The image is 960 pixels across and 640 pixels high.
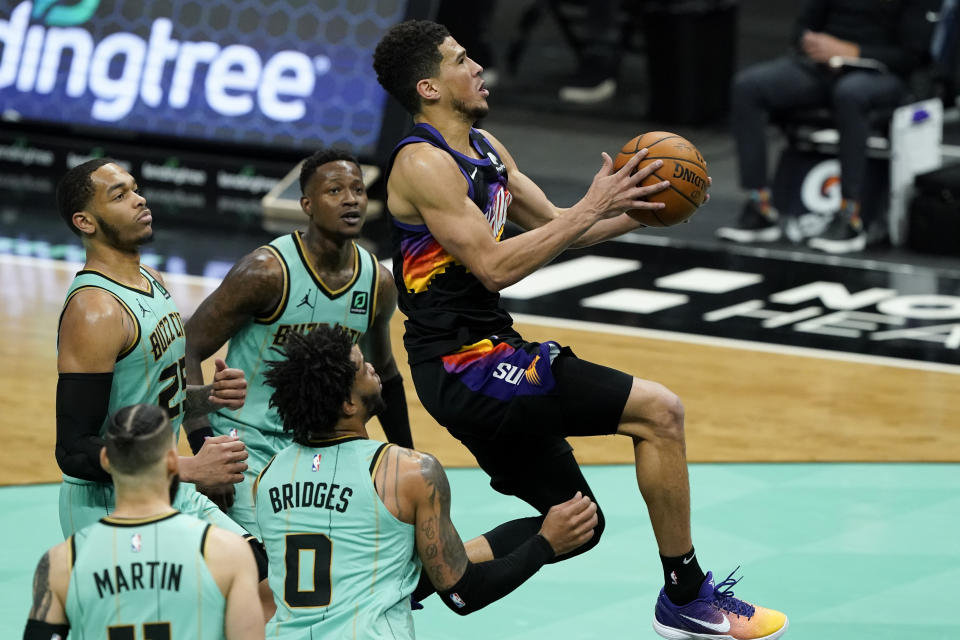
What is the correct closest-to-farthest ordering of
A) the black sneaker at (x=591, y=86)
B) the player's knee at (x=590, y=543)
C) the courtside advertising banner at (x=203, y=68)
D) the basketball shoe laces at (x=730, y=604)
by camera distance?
the player's knee at (x=590, y=543), the basketball shoe laces at (x=730, y=604), the courtside advertising banner at (x=203, y=68), the black sneaker at (x=591, y=86)

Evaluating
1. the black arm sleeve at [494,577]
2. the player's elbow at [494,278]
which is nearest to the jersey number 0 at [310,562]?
the black arm sleeve at [494,577]

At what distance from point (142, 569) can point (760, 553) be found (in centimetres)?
343

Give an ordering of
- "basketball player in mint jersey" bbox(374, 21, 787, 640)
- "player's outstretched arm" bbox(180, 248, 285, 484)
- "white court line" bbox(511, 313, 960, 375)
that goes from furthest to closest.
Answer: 1. "white court line" bbox(511, 313, 960, 375)
2. "player's outstretched arm" bbox(180, 248, 285, 484)
3. "basketball player in mint jersey" bbox(374, 21, 787, 640)

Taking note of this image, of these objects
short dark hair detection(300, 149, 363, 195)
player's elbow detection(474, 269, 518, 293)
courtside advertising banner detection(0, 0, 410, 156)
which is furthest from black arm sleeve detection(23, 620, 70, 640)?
courtside advertising banner detection(0, 0, 410, 156)

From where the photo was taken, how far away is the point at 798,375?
28.7 ft

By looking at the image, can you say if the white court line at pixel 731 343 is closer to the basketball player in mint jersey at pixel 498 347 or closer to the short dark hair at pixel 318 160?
the short dark hair at pixel 318 160

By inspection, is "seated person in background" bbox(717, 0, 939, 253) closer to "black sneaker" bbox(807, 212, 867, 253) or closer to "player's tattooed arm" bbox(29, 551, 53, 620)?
"black sneaker" bbox(807, 212, 867, 253)

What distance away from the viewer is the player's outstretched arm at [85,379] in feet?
14.6

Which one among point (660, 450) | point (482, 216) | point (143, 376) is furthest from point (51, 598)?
point (660, 450)

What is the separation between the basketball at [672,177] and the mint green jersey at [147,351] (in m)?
1.49

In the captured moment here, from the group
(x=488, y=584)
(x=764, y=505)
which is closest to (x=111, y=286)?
(x=488, y=584)

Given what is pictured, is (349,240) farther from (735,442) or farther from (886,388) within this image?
(886,388)

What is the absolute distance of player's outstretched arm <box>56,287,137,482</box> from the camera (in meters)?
4.45

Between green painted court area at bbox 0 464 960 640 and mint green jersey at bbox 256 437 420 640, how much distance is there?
5.03 feet
